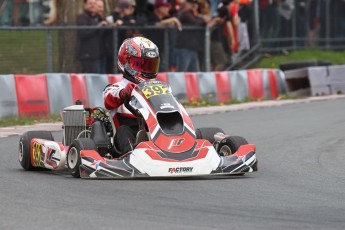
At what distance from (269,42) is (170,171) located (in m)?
16.5

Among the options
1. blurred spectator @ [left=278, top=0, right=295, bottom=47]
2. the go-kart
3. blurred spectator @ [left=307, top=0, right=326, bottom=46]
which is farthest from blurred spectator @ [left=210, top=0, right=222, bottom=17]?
the go-kart

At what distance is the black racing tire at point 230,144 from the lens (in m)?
10.4

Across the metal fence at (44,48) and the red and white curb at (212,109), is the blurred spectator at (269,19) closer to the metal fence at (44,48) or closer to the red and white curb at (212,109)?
the red and white curb at (212,109)

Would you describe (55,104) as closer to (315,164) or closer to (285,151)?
(285,151)

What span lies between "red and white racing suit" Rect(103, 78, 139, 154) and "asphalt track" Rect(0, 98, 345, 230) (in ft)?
2.07

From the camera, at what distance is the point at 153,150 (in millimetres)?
9594

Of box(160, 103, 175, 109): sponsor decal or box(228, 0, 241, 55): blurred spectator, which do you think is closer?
box(160, 103, 175, 109): sponsor decal

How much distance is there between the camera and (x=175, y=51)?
2100 cm

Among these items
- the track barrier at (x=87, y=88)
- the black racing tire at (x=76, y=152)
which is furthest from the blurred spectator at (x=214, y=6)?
the black racing tire at (x=76, y=152)

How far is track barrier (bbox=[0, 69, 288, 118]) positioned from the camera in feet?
53.7

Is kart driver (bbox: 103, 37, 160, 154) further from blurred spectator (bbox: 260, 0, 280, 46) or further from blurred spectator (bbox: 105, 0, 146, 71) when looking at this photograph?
blurred spectator (bbox: 260, 0, 280, 46)

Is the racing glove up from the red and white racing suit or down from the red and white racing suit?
up

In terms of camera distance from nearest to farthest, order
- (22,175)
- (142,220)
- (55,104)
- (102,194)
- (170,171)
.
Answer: (142,220) < (102,194) < (170,171) < (22,175) < (55,104)

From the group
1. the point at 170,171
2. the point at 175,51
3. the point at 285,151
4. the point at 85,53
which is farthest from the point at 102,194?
the point at 175,51
